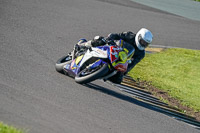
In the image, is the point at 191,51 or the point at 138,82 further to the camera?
the point at 191,51

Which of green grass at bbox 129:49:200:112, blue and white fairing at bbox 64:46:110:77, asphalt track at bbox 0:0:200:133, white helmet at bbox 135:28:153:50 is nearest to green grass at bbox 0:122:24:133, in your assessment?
asphalt track at bbox 0:0:200:133

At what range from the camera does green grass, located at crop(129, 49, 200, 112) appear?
446 inches

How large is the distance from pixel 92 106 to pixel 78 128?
1.30m

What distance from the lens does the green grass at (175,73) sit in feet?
37.1

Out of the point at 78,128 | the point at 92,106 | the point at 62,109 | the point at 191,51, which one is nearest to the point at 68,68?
the point at 92,106

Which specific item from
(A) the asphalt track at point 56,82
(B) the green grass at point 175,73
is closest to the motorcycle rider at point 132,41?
(A) the asphalt track at point 56,82

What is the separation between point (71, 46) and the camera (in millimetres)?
12219

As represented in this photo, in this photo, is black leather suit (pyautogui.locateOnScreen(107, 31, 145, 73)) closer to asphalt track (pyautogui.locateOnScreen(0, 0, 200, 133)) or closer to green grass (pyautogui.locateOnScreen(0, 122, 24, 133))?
asphalt track (pyautogui.locateOnScreen(0, 0, 200, 133))

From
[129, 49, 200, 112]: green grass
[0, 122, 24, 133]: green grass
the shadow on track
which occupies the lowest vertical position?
[129, 49, 200, 112]: green grass

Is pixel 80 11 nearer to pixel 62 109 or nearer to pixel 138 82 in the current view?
pixel 138 82

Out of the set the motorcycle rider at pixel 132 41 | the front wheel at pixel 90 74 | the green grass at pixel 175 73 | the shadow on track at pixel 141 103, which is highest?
the motorcycle rider at pixel 132 41

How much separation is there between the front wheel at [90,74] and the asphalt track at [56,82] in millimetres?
158

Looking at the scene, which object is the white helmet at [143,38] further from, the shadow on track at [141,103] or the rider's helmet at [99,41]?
the shadow on track at [141,103]

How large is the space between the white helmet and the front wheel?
105 centimetres
